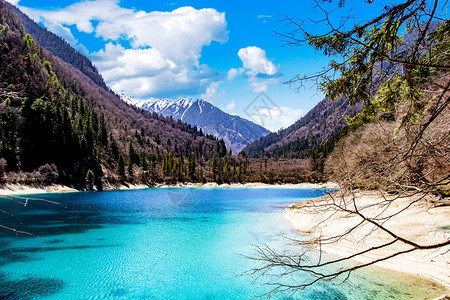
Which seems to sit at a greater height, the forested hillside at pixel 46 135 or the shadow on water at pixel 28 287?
the forested hillside at pixel 46 135

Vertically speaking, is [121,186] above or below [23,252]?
below

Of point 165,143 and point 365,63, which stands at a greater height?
point 165,143

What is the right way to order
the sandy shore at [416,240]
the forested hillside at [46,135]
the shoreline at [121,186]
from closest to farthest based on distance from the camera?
the sandy shore at [416,240]
the shoreline at [121,186]
the forested hillside at [46,135]

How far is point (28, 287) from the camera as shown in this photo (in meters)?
10.6

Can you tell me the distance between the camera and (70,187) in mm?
63500

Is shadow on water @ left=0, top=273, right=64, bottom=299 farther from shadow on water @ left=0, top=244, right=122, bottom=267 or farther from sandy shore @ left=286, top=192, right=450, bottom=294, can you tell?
sandy shore @ left=286, top=192, right=450, bottom=294

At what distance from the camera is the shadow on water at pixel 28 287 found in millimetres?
9895

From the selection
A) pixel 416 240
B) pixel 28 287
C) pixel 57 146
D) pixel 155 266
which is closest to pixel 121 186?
pixel 57 146

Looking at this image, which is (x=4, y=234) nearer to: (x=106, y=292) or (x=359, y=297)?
(x=106, y=292)

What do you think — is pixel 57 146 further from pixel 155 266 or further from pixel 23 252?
pixel 155 266

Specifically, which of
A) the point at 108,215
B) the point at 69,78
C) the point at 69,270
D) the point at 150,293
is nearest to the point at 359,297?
the point at 150,293

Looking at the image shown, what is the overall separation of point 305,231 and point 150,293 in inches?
452

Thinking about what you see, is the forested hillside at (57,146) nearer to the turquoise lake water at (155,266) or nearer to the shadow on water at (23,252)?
the turquoise lake water at (155,266)

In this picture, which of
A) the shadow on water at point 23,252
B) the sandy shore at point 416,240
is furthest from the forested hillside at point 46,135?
the sandy shore at point 416,240
